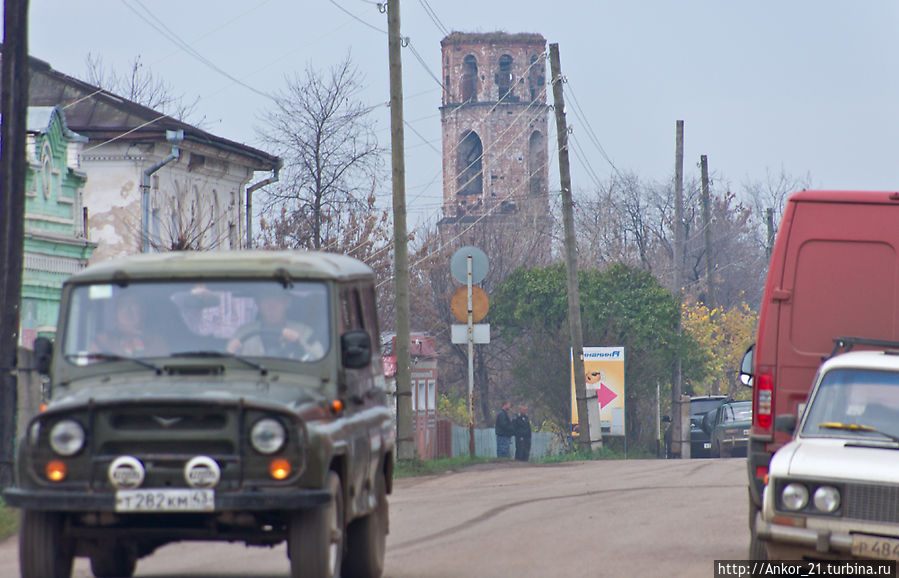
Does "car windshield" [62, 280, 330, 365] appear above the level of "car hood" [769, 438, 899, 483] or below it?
above

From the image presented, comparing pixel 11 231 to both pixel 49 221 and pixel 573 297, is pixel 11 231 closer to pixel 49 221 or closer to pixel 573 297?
pixel 49 221

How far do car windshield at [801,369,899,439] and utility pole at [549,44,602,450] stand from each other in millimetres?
22788

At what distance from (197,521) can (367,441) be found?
66.0 inches

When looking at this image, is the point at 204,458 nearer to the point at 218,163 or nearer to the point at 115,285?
the point at 115,285

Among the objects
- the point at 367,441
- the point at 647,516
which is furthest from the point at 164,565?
the point at 647,516

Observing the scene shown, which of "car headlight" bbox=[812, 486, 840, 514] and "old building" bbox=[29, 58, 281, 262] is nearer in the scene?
"car headlight" bbox=[812, 486, 840, 514]

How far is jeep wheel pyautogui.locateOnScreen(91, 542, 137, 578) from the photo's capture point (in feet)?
32.9

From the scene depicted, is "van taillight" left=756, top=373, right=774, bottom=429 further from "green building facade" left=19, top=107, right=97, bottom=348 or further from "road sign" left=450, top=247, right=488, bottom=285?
"green building facade" left=19, top=107, right=97, bottom=348

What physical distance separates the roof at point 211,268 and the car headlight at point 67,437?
1399mm

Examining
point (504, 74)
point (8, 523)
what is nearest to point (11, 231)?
point (8, 523)

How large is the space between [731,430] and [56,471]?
2754 cm

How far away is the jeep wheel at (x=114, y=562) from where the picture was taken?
10016 millimetres

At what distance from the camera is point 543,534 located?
13227 mm

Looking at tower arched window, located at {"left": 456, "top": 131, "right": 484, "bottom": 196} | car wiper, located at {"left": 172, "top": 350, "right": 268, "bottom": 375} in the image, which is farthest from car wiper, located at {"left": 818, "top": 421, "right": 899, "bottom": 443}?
tower arched window, located at {"left": 456, "top": 131, "right": 484, "bottom": 196}
